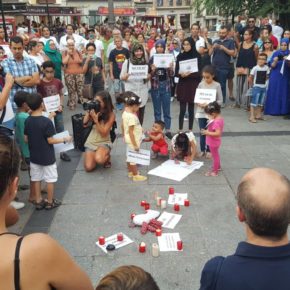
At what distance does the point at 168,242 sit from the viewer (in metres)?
4.14

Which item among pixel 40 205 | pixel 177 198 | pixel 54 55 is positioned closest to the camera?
pixel 40 205

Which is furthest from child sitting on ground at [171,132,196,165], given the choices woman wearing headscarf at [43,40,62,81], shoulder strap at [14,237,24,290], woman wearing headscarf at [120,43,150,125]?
shoulder strap at [14,237,24,290]

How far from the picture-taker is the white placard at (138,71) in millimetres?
7195

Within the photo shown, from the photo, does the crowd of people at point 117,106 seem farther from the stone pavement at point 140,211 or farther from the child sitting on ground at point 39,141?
the stone pavement at point 140,211

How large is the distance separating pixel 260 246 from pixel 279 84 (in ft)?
26.1

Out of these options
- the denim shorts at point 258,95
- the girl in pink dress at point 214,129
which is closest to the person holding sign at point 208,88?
the girl in pink dress at point 214,129

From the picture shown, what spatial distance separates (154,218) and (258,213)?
301 centimetres

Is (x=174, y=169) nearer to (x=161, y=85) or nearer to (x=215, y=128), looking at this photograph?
(x=215, y=128)

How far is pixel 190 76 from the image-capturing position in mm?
7262

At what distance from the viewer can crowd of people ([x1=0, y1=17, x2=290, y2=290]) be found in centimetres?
169

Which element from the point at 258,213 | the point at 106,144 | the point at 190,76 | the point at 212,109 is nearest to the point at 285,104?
the point at 190,76

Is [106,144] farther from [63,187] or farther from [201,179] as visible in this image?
[201,179]

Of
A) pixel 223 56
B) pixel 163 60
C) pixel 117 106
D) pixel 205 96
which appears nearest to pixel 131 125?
pixel 205 96

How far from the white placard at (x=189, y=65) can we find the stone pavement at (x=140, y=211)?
4.87 feet
